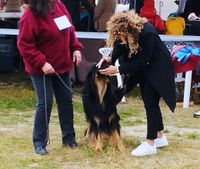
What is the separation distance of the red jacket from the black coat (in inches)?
17.4

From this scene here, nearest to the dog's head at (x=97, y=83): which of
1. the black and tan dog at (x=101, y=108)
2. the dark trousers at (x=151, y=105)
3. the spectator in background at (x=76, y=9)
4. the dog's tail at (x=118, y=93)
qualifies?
the black and tan dog at (x=101, y=108)

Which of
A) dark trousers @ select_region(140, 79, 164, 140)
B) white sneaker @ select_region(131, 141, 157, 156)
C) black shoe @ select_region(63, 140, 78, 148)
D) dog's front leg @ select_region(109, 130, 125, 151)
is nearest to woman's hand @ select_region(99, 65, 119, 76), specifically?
dark trousers @ select_region(140, 79, 164, 140)

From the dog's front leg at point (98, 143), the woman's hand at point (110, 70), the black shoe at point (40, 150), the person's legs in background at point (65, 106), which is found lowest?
the black shoe at point (40, 150)

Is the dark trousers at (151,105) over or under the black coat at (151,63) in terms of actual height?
under

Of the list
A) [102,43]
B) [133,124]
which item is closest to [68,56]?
[133,124]

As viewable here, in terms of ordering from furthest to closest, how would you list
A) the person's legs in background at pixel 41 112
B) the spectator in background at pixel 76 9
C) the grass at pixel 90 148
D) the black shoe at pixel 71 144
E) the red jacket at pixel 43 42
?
the spectator in background at pixel 76 9 < the black shoe at pixel 71 144 < the person's legs in background at pixel 41 112 < the grass at pixel 90 148 < the red jacket at pixel 43 42

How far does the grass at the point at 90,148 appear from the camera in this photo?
4.54m

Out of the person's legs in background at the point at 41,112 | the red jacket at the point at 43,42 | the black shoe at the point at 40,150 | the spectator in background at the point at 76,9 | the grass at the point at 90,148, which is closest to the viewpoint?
the red jacket at the point at 43,42

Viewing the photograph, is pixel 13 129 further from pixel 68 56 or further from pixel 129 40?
pixel 129 40

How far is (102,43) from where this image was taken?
8742 millimetres

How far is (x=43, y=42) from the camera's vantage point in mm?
4547

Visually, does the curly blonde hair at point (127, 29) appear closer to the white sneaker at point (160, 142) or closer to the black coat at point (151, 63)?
the black coat at point (151, 63)

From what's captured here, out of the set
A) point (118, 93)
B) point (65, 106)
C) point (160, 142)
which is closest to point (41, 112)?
point (65, 106)

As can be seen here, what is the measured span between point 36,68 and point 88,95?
543mm
